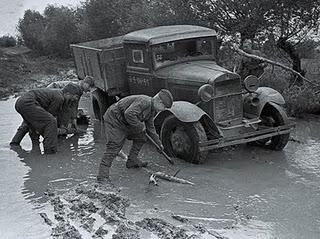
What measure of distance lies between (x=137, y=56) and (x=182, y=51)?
92cm

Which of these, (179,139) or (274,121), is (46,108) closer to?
(179,139)

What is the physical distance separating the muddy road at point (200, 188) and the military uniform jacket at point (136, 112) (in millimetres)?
925

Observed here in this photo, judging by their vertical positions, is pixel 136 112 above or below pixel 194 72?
below

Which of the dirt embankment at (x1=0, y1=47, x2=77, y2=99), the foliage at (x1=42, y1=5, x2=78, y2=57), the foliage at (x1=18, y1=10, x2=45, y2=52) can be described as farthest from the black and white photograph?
the foliage at (x1=18, y1=10, x2=45, y2=52)

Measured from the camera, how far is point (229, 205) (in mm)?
7301

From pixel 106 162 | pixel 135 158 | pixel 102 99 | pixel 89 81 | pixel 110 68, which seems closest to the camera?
pixel 106 162

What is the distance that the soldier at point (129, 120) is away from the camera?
26.2ft

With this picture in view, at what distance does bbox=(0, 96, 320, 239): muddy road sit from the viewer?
672 centimetres

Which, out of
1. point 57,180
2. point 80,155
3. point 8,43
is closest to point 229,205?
point 57,180

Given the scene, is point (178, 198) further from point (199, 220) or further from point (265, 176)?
point (265, 176)

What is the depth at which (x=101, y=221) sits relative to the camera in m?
6.88

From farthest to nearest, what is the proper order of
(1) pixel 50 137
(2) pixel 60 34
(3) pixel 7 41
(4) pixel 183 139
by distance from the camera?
(3) pixel 7 41 → (2) pixel 60 34 → (1) pixel 50 137 → (4) pixel 183 139

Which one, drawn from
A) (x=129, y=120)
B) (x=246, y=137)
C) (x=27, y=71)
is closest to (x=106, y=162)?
(x=129, y=120)

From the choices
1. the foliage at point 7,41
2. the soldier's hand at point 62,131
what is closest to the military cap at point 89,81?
the soldier's hand at point 62,131
